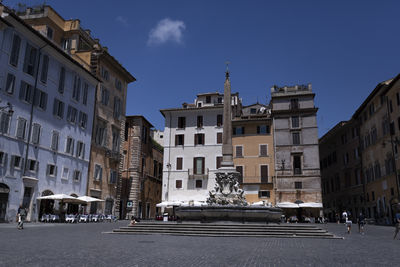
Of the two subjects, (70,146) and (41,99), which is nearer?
(41,99)

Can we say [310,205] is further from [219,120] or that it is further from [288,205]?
[219,120]

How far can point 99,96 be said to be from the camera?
3412 centimetres

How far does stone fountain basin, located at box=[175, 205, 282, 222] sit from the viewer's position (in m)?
15.5

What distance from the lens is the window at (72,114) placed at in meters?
29.4

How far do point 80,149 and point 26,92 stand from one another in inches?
302

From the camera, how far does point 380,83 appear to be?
110 ft

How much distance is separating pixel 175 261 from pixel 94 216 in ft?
81.4

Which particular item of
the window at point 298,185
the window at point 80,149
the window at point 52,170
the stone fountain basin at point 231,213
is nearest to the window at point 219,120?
the window at point 298,185

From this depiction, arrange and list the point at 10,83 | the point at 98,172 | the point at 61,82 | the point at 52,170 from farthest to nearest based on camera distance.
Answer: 1. the point at 98,172
2. the point at 61,82
3. the point at 52,170
4. the point at 10,83

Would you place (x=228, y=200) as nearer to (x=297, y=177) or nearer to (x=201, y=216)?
(x=201, y=216)

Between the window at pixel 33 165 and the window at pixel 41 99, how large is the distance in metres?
4.10

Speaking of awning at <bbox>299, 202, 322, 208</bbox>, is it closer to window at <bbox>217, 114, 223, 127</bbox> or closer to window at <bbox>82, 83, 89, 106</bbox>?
window at <bbox>217, 114, 223, 127</bbox>

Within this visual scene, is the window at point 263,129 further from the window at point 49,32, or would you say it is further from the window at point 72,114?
the window at point 49,32

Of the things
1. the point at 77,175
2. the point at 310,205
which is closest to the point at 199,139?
the point at 310,205
